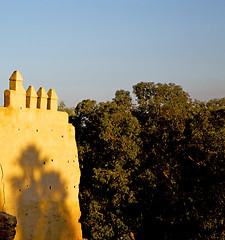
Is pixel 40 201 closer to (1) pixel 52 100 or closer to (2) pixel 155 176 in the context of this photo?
(1) pixel 52 100

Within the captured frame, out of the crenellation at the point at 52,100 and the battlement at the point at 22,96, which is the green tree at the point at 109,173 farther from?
the battlement at the point at 22,96

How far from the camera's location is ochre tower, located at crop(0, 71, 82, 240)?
54.9 feet

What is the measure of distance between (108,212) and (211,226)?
5844mm

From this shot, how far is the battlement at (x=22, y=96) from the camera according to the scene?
17.1 meters

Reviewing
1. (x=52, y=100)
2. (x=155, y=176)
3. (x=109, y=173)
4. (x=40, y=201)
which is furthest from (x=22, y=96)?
(x=155, y=176)

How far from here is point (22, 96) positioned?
1741cm

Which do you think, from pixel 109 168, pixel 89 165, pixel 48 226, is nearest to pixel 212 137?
pixel 109 168

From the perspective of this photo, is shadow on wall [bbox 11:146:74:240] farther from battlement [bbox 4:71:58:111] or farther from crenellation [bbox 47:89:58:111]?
crenellation [bbox 47:89:58:111]

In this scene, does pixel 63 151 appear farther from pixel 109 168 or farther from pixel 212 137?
pixel 212 137

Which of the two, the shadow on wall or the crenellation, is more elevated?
the crenellation

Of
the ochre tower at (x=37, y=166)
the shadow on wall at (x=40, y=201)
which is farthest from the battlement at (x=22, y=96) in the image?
the shadow on wall at (x=40, y=201)

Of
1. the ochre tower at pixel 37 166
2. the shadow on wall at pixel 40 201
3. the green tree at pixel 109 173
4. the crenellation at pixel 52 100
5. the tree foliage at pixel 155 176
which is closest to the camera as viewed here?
the ochre tower at pixel 37 166

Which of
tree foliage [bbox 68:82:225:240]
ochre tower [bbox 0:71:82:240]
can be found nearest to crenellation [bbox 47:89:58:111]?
ochre tower [bbox 0:71:82:240]

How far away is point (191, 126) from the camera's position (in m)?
23.4
